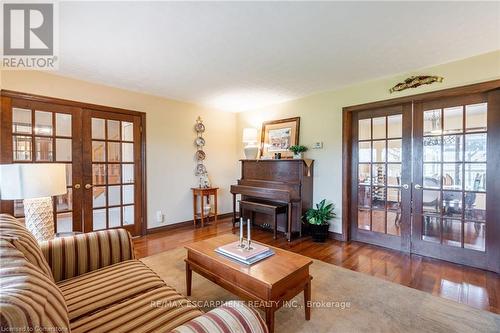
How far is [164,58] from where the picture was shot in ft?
8.93

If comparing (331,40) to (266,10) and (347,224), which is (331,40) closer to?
(266,10)

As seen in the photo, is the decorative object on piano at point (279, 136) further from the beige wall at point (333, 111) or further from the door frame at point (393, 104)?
the door frame at point (393, 104)

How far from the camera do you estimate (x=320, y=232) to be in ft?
12.2

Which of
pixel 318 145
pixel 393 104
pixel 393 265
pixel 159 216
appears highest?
pixel 393 104

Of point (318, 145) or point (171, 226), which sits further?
point (171, 226)

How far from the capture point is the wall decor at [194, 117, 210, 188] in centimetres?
480

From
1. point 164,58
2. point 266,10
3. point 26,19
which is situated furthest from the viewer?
point 164,58

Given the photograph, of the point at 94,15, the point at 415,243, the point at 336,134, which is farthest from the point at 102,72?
the point at 415,243

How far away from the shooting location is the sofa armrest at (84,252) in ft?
5.41

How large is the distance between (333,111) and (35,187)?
3.78 m

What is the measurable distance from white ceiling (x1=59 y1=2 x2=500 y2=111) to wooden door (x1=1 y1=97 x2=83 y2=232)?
2.08 ft

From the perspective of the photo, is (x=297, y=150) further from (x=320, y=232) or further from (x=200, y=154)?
(x=200, y=154)

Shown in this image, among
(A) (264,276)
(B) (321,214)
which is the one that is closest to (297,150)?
(B) (321,214)

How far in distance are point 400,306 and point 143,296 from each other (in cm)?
202
